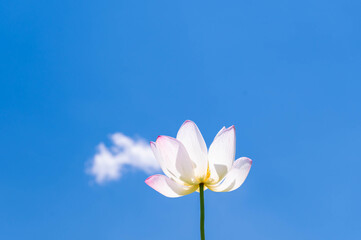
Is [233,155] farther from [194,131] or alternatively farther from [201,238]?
[201,238]

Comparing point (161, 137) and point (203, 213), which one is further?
point (161, 137)

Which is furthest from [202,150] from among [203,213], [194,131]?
[203,213]

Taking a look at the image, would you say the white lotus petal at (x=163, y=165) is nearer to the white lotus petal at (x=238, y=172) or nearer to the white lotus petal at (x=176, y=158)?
the white lotus petal at (x=176, y=158)

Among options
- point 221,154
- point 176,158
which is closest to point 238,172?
point 221,154

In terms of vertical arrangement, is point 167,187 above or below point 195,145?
below

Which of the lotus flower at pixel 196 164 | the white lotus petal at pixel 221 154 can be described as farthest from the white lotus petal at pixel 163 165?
the white lotus petal at pixel 221 154

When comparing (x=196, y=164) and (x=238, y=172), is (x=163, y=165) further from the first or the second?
(x=238, y=172)

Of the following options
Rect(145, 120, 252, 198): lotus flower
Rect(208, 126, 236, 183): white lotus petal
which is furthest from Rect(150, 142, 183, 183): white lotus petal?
Rect(208, 126, 236, 183): white lotus petal
